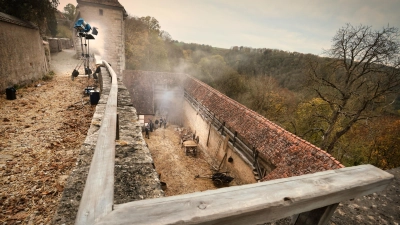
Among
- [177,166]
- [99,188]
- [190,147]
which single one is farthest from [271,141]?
[99,188]

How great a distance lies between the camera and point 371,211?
2.62 metres

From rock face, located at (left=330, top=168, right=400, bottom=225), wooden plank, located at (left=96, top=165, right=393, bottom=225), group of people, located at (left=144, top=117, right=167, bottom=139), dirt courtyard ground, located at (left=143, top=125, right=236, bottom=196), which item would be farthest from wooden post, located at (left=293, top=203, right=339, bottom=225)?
group of people, located at (left=144, top=117, right=167, bottom=139)

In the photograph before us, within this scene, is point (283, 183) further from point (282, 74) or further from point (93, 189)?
point (282, 74)

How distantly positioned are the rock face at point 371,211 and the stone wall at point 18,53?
11.8 metres

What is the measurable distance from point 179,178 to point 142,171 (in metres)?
12.7

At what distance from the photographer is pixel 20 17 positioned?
1100 centimetres

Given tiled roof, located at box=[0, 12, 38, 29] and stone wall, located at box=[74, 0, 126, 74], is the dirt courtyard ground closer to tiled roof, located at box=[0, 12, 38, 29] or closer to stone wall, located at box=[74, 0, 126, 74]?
stone wall, located at box=[74, 0, 126, 74]

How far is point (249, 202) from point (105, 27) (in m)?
24.8

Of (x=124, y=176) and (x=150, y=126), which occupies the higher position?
(x=124, y=176)

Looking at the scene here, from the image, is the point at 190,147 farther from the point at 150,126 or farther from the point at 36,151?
the point at 36,151

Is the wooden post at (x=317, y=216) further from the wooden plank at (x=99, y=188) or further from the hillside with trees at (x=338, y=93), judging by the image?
the hillside with trees at (x=338, y=93)

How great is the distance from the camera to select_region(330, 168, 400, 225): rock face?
7.88 ft

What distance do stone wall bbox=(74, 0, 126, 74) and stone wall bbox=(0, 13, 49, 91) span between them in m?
8.87

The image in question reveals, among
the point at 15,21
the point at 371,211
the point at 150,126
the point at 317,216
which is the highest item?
the point at 15,21
